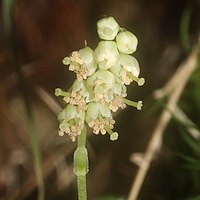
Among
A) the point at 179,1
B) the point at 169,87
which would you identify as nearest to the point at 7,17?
the point at 169,87

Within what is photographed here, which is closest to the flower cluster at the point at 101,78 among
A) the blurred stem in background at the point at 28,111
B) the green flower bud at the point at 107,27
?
the green flower bud at the point at 107,27

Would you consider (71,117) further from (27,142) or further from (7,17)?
(27,142)

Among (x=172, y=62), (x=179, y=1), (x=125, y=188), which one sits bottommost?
(x=125, y=188)

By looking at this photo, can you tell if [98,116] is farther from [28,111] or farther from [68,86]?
[68,86]

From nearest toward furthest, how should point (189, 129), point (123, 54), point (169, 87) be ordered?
point (123, 54) < point (189, 129) < point (169, 87)

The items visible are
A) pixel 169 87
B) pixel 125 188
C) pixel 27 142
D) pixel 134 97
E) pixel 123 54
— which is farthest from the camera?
pixel 27 142

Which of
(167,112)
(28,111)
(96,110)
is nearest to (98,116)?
(96,110)
